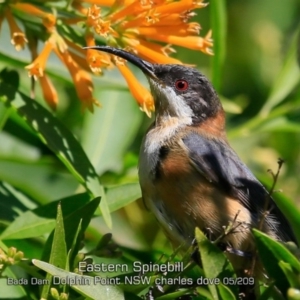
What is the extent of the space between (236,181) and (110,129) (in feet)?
4.77

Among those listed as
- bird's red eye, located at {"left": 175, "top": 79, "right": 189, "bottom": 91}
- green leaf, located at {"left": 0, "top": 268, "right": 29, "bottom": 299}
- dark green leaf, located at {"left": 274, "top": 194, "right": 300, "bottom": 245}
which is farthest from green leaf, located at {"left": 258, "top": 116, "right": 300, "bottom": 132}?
green leaf, located at {"left": 0, "top": 268, "right": 29, "bottom": 299}

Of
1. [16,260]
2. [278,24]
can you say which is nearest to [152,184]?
[16,260]

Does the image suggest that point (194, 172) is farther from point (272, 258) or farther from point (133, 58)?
point (272, 258)

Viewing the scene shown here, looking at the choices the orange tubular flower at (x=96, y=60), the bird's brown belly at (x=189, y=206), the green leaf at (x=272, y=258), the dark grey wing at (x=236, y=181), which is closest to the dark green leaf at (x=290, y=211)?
the dark grey wing at (x=236, y=181)

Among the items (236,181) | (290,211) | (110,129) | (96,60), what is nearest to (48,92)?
(96,60)

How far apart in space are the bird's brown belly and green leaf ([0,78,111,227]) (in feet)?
1.49

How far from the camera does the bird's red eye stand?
5.70 m

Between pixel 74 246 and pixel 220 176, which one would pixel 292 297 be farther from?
pixel 220 176

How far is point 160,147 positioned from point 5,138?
1.47 meters

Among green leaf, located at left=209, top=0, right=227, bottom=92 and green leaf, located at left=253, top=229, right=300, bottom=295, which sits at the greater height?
green leaf, located at left=209, top=0, right=227, bottom=92

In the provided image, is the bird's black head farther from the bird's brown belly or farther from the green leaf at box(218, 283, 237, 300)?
the green leaf at box(218, 283, 237, 300)

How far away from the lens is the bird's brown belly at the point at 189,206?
191 inches

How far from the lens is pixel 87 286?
11.9ft

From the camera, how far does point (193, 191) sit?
16.3 feet
